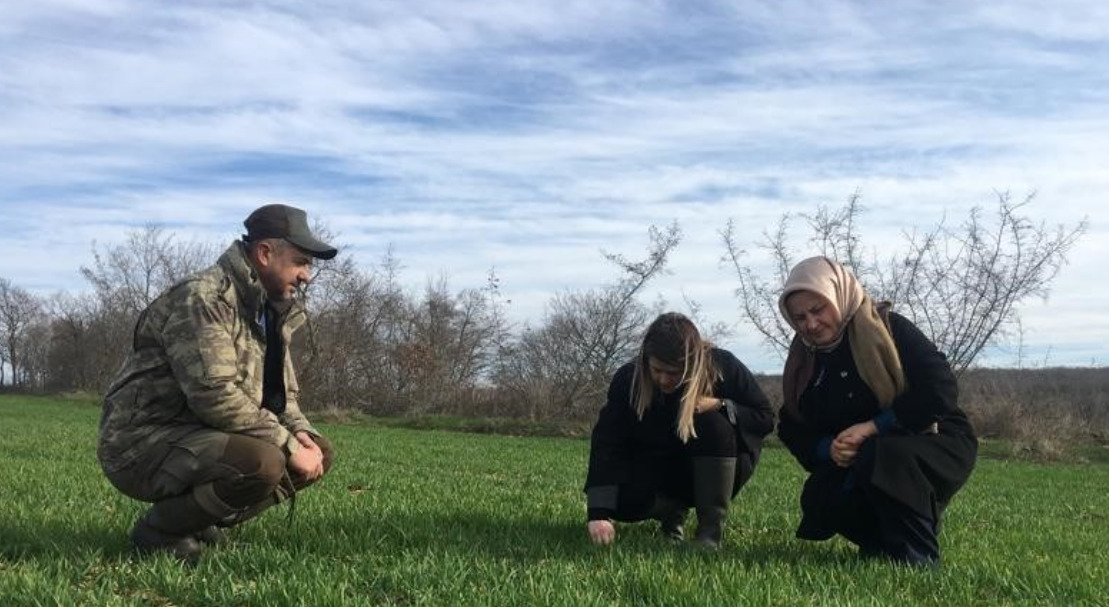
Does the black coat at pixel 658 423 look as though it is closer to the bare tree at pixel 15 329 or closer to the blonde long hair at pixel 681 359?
the blonde long hair at pixel 681 359

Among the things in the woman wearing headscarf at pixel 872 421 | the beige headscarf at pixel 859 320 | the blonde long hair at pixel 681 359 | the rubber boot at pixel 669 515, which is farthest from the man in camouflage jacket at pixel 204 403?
the woman wearing headscarf at pixel 872 421

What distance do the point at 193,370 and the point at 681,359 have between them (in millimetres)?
2529

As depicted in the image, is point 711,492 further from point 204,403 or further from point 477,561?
point 204,403

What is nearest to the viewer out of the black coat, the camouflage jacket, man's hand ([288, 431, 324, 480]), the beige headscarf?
the camouflage jacket

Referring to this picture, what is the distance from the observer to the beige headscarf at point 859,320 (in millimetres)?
4797

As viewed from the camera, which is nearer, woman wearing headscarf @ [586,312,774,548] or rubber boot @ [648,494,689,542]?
woman wearing headscarf @ [586,312,774,548]

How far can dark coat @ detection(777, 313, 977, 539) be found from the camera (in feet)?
15.3

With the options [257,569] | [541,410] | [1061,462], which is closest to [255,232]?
[257,569]

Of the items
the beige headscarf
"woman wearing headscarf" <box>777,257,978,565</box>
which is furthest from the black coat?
the beige headscarf

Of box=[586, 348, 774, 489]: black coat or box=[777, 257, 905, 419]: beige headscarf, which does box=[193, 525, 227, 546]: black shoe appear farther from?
box=[777, 257, 905, 419]: beige headscarf

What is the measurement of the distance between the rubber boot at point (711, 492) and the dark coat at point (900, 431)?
17.3 inches

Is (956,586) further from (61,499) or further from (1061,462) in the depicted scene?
(1061,462)

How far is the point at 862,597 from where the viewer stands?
3812mm

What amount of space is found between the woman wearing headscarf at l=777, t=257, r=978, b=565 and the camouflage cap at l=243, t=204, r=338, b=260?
2431mm
